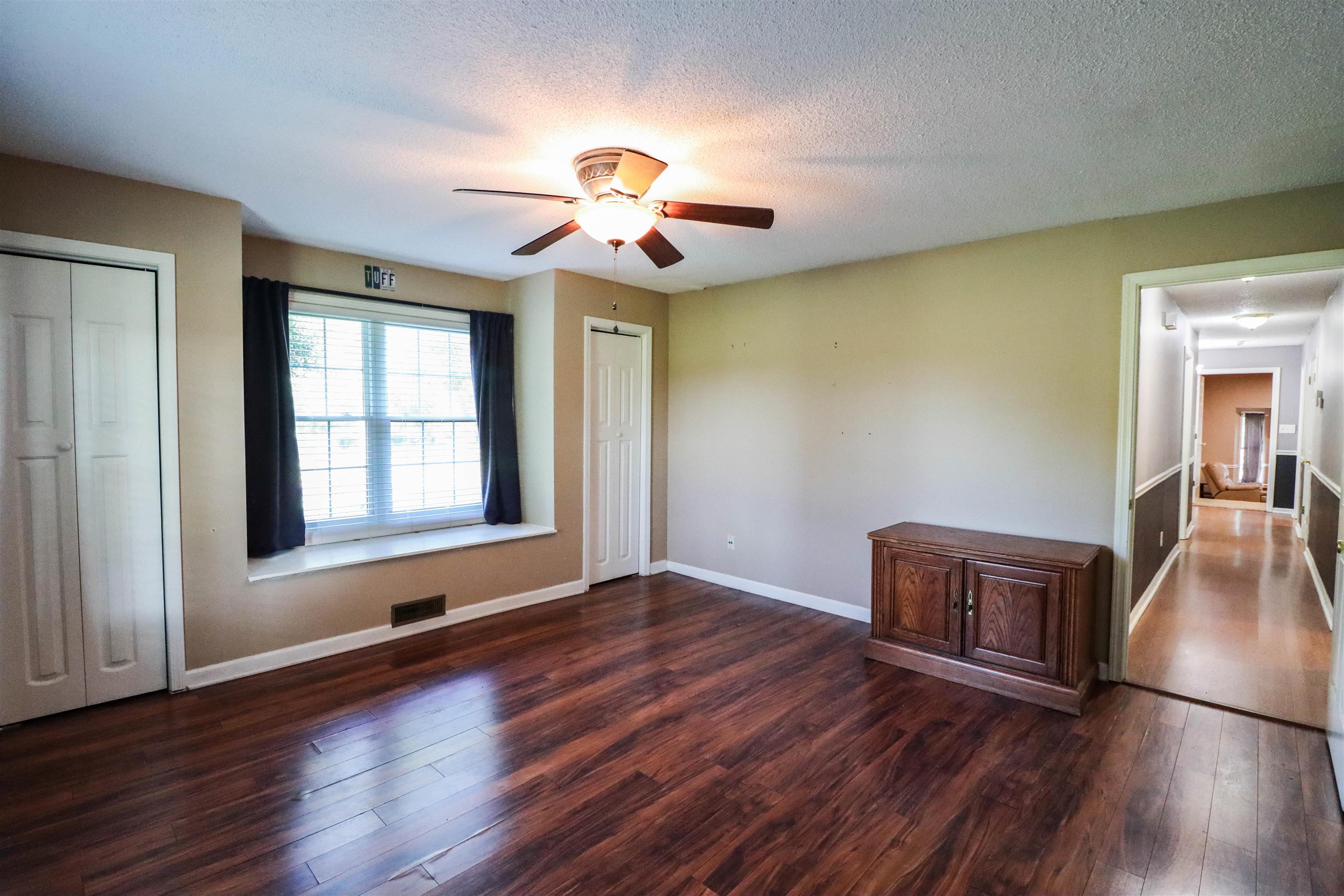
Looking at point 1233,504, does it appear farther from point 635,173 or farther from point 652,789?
point 635,173

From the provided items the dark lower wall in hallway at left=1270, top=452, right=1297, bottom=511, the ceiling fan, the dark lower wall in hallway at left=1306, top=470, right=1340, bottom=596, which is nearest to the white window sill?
the ceiling fan

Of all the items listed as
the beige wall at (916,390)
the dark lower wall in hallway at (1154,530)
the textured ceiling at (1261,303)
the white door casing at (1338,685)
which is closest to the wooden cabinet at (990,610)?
the beige wall at (916,390)

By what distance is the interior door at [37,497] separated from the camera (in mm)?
2666

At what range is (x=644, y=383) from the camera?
17.4 feet

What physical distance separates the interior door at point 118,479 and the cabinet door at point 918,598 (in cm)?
380

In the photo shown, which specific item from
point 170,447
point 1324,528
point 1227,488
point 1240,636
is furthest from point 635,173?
point 1227,488

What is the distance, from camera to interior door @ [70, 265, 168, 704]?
283cm

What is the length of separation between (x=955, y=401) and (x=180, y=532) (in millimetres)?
4339

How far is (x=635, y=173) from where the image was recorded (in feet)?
7.39

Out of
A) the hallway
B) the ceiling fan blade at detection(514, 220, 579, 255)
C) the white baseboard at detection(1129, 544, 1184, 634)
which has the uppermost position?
the ceiling fan blade at detection(514, 220, 579, 255)

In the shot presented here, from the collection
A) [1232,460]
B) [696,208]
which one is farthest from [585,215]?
[1232,460]

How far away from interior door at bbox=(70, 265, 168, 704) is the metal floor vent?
3.79 ft

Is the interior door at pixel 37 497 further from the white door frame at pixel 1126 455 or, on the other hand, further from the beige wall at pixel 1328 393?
the beige wall at pixel 1328 393

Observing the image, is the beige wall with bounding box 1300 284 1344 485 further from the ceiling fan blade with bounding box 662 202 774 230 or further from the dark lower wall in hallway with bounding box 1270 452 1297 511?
the ceiling fan blade with bounding box 662 202 774 230
